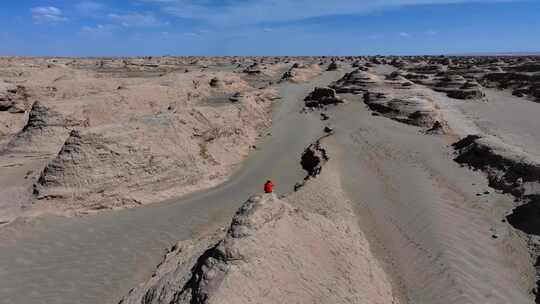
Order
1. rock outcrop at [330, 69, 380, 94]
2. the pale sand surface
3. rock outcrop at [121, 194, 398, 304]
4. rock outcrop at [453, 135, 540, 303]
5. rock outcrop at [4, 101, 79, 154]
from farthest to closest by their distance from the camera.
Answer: rock outcrop at [330, 69, 380, 94] → rock outcrop at [4, 101, 79, 154] → rock outcrop at [453, 135, 540, 303] → the pale sand surface → rock outcrop at [121, 194, 398, 304]

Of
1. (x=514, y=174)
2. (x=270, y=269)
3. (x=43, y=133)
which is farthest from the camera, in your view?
(x=43, y=133)

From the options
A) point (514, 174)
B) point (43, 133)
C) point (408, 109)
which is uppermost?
point (43, 133)

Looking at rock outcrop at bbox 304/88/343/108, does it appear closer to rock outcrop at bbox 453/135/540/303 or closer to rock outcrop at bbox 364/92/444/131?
rock outcrop at bbox 364/92/444/131

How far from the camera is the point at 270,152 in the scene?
1758cm

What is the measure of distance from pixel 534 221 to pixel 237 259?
7.47 m

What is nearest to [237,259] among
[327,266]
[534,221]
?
[327,266]

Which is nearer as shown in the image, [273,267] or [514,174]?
[273,267]

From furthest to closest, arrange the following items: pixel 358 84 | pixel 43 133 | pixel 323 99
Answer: pixel 358 84 → pixel 323 99 → pixel 43 133

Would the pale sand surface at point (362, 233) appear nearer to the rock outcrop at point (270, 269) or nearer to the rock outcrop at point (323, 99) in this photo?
the rock outcrop at point (270, 269)

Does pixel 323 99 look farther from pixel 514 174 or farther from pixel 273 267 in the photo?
pixel 273 267

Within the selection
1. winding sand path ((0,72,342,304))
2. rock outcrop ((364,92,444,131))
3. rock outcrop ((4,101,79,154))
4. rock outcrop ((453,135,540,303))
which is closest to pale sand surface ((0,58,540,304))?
winding sand path ((0,72,342,304))

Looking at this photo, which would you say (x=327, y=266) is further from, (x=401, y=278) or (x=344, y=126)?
(x=344, y=126)

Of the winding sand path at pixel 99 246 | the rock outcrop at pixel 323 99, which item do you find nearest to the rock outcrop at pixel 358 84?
the rock outcrop at pixel 323 99

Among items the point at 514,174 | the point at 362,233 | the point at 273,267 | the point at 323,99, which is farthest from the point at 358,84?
the point at 273,267
